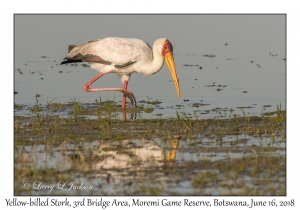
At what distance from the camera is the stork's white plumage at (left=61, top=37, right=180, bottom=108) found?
11305mm

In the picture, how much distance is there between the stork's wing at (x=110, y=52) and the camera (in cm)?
1128

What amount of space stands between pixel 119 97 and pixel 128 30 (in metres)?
7.57

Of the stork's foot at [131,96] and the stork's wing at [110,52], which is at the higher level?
the stork's wing at [110,52]

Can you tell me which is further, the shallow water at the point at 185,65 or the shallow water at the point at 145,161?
the shallow water at the point at 185,65

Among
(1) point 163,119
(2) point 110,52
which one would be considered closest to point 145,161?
(1) point 163,119

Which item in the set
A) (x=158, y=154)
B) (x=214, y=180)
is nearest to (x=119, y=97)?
(x=158, y=154)

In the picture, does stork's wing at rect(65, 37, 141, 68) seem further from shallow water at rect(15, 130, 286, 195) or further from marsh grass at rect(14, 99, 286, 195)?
shallow water at rect(15, 130, 286, 195)

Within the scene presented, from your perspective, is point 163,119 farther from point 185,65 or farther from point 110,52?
point 185,65

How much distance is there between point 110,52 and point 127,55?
0.31m

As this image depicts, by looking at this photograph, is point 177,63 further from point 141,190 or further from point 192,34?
point 141,190

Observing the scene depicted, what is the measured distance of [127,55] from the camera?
11.2 metres
